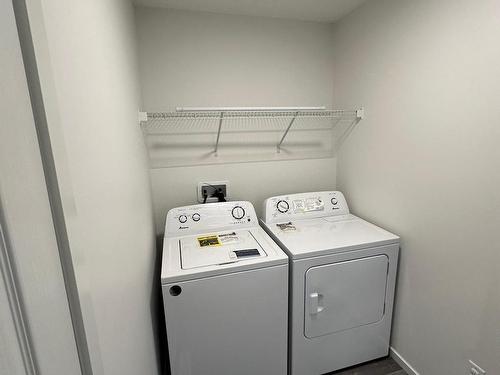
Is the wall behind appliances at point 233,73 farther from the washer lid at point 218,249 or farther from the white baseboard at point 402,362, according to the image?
the white baseboard at point 402,362

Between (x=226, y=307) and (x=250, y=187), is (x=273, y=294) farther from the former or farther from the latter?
(x=250, y=187)

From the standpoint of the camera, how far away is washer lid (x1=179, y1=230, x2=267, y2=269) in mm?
1460

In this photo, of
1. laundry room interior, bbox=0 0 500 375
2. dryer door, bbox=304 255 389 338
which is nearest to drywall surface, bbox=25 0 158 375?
laundry room interior, bbox=0 0 500 375

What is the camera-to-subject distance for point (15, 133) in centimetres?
36

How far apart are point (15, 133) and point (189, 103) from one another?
1778 mm

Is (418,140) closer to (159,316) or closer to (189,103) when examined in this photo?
Answer: (189,103)

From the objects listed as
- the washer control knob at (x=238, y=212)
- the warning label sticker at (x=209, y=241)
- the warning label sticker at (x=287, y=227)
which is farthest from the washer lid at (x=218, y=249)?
the warning label sticker at (x=287, y=227)

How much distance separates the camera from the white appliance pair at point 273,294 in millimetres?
1393

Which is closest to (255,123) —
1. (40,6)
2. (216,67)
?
(216,67)

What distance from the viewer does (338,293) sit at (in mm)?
1606

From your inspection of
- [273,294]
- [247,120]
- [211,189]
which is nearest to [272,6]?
[247,120]

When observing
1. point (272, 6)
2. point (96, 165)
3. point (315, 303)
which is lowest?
point (315, 303)

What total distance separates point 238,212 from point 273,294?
70cm

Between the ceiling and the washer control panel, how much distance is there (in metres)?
1.46
